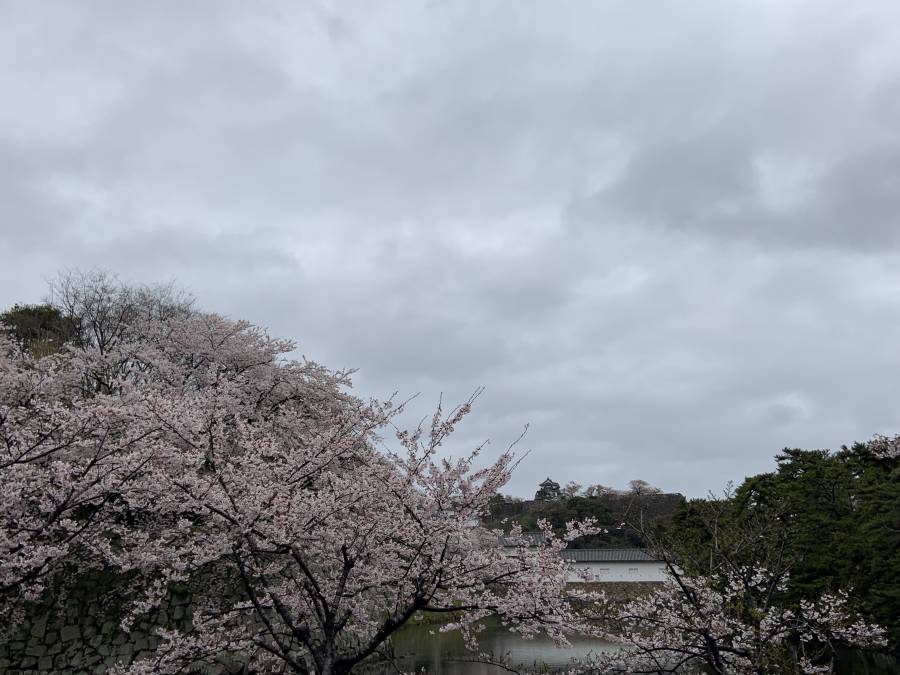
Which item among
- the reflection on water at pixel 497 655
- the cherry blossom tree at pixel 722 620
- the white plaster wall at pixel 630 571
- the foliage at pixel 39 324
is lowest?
the reflection on water at pixel 497 655

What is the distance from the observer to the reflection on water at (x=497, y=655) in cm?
1745

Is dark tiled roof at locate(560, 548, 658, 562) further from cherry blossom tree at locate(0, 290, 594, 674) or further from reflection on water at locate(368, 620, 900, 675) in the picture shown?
cherry blossom tree at locate(0, 290, 594, 674)

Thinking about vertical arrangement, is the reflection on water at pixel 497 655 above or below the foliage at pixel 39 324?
below

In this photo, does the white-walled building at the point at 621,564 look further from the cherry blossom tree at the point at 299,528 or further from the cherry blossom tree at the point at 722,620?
the cherry blossom tree at the point at 299,528

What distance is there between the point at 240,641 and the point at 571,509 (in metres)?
40.6

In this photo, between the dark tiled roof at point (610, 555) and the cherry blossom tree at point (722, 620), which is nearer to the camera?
the cherry blossom tree at point (722, 620)

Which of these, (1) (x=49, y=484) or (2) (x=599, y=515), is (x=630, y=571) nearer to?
(2) (x=599, y=515)

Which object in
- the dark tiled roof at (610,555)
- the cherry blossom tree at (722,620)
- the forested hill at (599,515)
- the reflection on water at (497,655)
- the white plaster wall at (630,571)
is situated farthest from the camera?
the forested hill at (599,515)

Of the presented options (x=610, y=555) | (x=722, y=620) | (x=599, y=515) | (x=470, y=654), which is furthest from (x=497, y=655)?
(x=599, y=515)

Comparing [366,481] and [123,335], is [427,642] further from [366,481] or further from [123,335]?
[366,481]

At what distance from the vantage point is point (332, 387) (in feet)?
57.1

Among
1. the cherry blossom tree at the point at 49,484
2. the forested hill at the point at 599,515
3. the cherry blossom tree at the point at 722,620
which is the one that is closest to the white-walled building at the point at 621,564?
the forested hill at the point at 599,515

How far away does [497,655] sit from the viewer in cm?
1964

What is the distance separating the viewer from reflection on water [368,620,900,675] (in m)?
17.5
